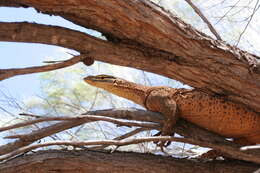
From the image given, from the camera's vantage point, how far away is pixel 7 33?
92.4 inches

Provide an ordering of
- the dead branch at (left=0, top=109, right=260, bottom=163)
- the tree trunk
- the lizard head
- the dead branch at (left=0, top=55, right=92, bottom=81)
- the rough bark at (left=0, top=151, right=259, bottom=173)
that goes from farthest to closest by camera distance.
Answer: the lizard head
the rough bark at (left=0, top=151, right=259, bottom=173)
the dead branch at (left=0, top=109, right=260, bottom=163)
the tree trunk
the dead branch at (left=0, top=55, right=92, bottom=81)

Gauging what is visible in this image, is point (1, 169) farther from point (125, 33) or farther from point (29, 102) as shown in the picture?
point (29, 102)

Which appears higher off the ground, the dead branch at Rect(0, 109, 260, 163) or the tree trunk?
the tree trunk

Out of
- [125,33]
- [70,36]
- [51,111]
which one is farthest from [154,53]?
[51,111]

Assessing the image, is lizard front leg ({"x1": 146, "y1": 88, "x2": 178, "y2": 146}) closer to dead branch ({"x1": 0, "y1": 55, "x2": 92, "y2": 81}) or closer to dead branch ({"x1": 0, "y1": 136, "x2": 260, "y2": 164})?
dead branch ({"x1": 0, "y1": 136, "x2": 260, "y2": 164})

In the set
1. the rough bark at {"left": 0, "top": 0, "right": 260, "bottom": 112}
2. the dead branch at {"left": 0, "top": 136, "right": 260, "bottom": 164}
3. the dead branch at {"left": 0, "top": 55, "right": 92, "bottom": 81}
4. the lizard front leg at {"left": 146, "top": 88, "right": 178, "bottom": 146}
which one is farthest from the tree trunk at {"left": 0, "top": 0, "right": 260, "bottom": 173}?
the lizard front leg at {"left": 146, "top": 88, "right": 178, "bottom": 146}

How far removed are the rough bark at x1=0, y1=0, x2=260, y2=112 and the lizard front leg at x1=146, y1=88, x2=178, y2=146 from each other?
527mm

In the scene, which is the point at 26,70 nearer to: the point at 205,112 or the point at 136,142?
the point at 136,142

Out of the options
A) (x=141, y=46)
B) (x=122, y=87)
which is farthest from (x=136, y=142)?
(x=122, y=87)

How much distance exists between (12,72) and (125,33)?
0.77 meters

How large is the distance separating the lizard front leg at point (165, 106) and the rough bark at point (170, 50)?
527 millimetres

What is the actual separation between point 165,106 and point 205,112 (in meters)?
0.34

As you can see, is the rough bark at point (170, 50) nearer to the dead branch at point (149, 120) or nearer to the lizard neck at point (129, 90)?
the dead branch at point (149, 120)

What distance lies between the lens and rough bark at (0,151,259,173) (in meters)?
2.74
